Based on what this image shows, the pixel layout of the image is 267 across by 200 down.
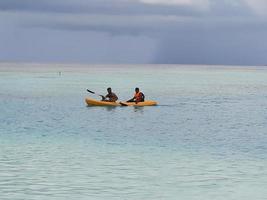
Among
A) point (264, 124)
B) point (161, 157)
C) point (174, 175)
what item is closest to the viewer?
point (174, 175)

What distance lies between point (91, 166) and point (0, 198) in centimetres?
485

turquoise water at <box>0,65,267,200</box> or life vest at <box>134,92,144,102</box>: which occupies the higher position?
life vest at <box>134,92,144,102</box>

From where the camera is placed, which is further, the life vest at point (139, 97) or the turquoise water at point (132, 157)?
the life vest at point (139, 97)

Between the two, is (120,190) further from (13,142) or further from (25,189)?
(13,142)

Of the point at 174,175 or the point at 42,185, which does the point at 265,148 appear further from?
the point at 42,185

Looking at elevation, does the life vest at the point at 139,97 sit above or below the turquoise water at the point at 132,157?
above

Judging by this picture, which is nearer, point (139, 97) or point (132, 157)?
point (132, 157)

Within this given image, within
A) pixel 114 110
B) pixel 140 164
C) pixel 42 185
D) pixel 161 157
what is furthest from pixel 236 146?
pixel 114 110

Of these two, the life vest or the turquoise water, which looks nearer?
the turquoise water

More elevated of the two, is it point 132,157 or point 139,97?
point 139,97

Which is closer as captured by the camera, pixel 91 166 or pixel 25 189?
pixel 25 189

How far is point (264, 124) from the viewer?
33781 mm

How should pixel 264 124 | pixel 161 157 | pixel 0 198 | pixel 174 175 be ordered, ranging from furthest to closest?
1. pixel 264 124
2. pixel 161 157
3. pixel 174 175
4. pixel 0 198

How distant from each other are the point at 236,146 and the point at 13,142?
8.14 meters
